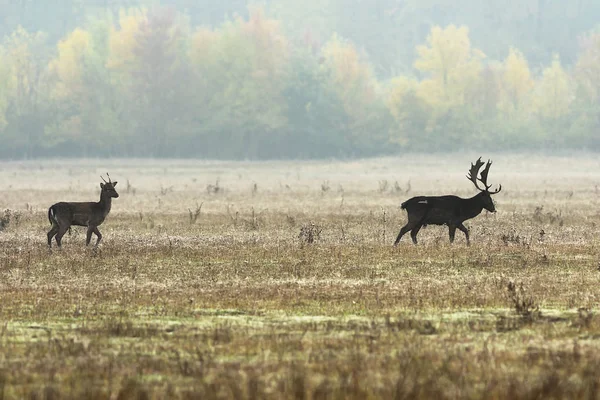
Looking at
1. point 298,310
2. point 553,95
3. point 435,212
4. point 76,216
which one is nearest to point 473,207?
point 435,212

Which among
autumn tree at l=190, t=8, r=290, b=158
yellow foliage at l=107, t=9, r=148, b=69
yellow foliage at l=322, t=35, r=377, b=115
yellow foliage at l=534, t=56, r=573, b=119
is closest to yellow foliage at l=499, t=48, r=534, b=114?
yellow foliage at l=534, t=56, r=573, b=119

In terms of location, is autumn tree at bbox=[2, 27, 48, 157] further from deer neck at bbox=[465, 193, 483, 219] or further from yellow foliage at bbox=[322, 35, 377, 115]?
deer neck at bbox=[465, 193, 483, 219]

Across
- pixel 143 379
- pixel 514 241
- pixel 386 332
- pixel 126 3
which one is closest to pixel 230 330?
pixel 386 332

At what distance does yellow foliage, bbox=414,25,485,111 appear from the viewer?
92625 millimetres

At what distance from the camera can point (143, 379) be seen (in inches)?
408

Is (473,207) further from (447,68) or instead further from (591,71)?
(591,71)

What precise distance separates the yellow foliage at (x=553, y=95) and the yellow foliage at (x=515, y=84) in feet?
4.09

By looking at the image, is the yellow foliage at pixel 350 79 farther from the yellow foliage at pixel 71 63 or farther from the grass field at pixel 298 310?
the grass field at pixel 298 310

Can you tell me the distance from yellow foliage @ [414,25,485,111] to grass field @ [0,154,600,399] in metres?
60.8

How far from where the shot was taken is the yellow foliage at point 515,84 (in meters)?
98.0

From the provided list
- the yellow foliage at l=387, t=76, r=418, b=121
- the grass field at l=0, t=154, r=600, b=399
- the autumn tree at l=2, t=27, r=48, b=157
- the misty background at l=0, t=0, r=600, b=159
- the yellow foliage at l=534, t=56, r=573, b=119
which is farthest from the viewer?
the yellow foliage at l=534, t=56, r=573, b=119

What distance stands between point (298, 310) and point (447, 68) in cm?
8080

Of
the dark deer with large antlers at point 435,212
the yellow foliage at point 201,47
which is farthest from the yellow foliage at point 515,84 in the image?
the dark deer with large antlers at point 435,212

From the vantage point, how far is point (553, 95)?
96.2 m
